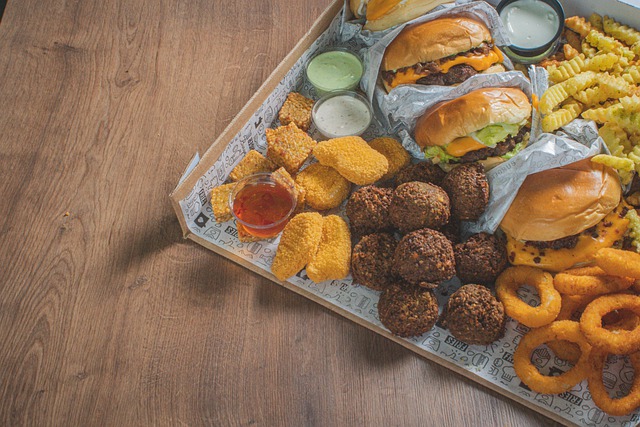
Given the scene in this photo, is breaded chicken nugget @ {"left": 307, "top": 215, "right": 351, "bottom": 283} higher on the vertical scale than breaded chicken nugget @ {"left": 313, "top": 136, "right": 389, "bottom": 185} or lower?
lower

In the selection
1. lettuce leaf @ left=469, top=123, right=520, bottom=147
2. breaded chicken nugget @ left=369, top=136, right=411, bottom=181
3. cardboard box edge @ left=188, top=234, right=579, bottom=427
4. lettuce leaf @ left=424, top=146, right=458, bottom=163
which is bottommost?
cardboard box edge @ left=188, top=234, right=579, bottom=427

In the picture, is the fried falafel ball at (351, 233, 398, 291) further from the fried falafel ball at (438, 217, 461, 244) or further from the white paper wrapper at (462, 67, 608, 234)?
the white paper wrapper at (462, 67, 608, 234)

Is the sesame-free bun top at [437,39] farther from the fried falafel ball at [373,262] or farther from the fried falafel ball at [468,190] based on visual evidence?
the fried falafel ball at [373,262]

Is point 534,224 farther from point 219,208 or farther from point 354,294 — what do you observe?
point 219,208

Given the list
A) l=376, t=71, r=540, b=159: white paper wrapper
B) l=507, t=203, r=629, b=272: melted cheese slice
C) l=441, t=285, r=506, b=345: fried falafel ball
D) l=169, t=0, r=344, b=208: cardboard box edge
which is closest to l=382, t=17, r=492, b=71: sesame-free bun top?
l=376, t=71, r=540, b=159: white paper wrapper

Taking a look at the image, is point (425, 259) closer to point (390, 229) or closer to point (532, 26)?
point (390, 229)

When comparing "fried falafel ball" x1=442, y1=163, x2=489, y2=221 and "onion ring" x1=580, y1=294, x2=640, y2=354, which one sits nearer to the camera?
"onion ring" x1=580, y1=294, x2=640, y2=354
